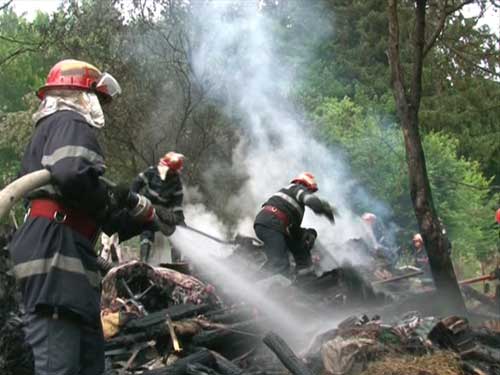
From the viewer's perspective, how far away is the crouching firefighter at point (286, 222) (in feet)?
27.4

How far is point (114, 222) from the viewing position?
3516mm

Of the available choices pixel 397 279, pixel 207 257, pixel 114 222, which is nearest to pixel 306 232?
pixel 207 257

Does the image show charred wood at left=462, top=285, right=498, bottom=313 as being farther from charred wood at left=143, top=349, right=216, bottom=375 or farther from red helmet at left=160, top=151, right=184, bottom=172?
charred wood at left=143, top=349, right=216, bottom=375

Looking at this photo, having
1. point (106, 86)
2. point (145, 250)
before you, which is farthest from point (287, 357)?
point (145, 250)

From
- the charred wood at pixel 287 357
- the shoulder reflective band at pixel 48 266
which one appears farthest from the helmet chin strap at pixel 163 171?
the shoulder reflective band at pixel 48 266

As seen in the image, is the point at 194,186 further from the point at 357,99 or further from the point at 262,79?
the point at 357,99

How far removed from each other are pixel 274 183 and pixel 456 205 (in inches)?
345

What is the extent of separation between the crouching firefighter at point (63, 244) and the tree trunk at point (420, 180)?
550 centimetres

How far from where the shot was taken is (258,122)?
1812 cm

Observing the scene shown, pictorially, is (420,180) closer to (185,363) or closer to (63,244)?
(185,363)

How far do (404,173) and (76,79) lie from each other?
1868cm

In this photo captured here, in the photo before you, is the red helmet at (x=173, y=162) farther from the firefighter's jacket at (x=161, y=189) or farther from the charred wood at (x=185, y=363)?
the charred wood at (x=185, y=363)

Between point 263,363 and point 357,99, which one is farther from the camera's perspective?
point 357,99

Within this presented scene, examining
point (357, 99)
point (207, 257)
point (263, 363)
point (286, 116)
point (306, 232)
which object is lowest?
point (263, 363)
